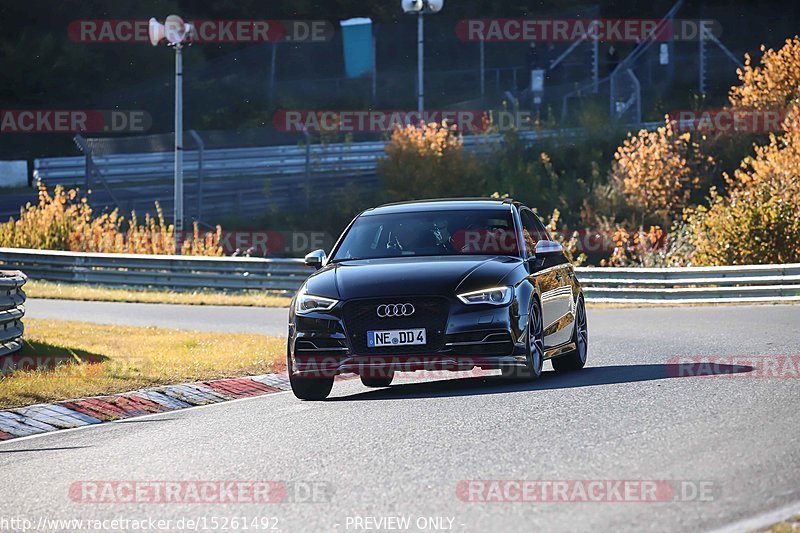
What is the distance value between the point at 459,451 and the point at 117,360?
7963mm

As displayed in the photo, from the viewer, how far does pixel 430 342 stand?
12.0m

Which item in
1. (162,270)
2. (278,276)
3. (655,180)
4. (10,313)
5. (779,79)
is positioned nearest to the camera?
(10,313)

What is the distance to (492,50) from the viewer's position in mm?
75875

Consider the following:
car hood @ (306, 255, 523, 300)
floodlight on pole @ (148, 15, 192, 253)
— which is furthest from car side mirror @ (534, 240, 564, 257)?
floodlight on pole @ (148, 15, 192, 253)

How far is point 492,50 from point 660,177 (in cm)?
2820

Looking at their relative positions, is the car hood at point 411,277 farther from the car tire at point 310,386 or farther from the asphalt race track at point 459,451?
the asphalt race track at point 459,451

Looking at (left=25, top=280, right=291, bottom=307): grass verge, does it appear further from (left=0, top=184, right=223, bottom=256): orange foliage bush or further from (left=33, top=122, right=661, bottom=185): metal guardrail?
(left=33, top=122, right=661, bottom=185): metal guardrail

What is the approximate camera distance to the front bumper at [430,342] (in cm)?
1204

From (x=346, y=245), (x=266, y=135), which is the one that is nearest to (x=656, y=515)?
(x=346, y=245)

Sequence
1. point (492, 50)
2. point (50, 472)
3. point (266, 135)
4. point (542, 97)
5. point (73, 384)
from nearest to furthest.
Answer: point (50, 472) → point (73, 384) → point (266, 135) → point (542, 97) → point (492, 50)

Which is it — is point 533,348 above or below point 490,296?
below

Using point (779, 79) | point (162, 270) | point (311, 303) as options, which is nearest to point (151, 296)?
point (162, 270)

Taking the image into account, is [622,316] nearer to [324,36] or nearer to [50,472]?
[50,472]

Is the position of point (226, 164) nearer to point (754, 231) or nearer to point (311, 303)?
point (754, 231)
